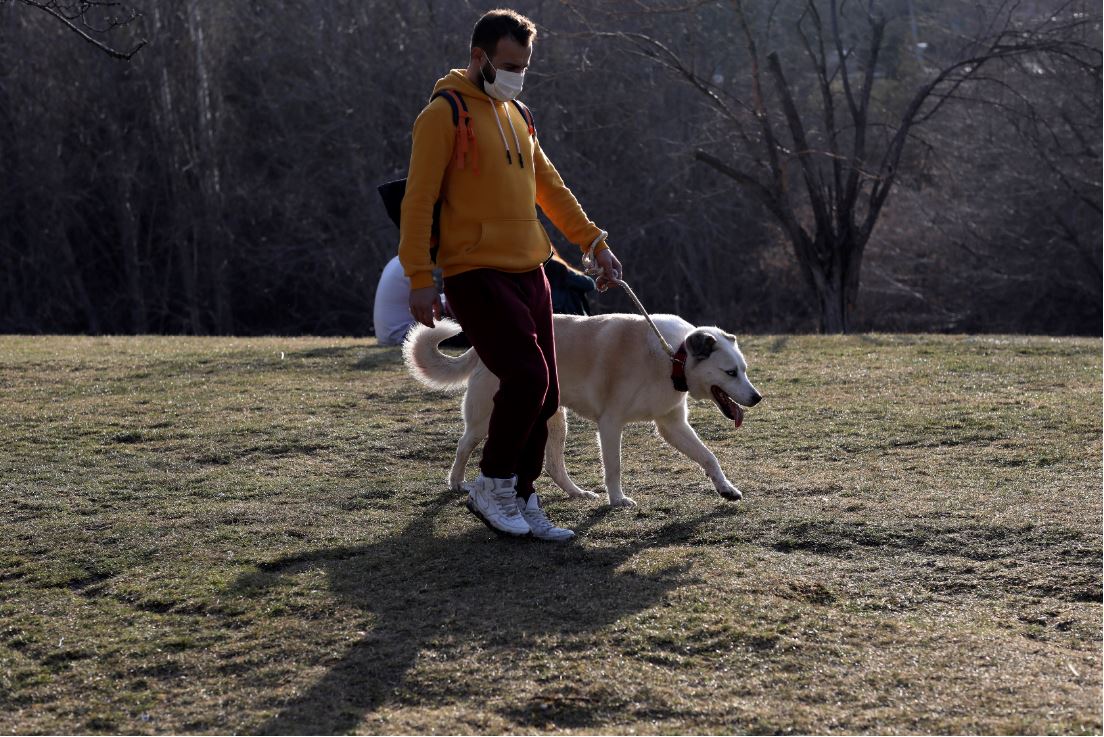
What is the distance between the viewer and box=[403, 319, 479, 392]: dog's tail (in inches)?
233

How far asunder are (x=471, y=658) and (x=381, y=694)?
0.32 metres

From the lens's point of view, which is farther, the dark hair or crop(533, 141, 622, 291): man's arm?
crop(533, 141, 622, 291): man's arm

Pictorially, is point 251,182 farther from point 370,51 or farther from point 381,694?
point 381,694

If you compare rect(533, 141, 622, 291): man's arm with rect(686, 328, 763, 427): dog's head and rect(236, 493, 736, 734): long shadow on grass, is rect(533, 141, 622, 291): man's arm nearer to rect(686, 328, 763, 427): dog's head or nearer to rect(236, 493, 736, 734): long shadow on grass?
rect(686, 328, 763, 427): dog's head

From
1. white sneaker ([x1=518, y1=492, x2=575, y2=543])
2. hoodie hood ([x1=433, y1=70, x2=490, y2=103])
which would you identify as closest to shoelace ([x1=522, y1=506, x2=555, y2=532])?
white sneaker ([x1=518, y1=492, x2=575, y2=543])

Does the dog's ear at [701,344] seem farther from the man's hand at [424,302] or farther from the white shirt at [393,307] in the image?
the white shirt at [393,307]

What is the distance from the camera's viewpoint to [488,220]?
15.2 feet

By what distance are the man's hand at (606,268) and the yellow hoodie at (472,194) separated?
319mm

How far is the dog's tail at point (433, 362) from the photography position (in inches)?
233

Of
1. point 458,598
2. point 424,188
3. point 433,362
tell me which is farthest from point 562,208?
point 458,598

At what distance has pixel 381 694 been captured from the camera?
11.5 feet

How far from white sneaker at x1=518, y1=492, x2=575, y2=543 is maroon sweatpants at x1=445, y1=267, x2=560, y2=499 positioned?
0.24m

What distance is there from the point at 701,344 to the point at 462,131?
5.15 ft

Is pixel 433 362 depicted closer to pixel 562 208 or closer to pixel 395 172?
pixel 562 208
